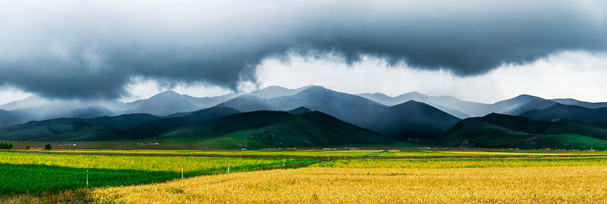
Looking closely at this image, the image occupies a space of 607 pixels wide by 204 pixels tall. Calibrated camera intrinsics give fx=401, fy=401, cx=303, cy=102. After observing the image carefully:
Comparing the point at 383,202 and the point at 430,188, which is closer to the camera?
the point at 383,202

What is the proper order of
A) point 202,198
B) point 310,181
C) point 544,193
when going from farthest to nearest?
point 310,181 < point 544,193 < point 202,198

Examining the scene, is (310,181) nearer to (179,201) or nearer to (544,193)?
(179,201)

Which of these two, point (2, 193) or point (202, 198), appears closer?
point (202, 198)

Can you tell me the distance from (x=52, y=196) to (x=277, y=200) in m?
19.2

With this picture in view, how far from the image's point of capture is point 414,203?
87.3 feet

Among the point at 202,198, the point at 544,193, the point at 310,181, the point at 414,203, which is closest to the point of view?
the point at 414,203

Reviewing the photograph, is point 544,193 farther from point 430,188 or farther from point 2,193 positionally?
point 2,193

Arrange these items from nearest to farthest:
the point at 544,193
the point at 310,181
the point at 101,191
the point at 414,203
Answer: the point at 414,203
the point at 544,193
the point at 101,191
the point at 310,181

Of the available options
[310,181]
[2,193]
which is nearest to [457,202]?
[310,181]

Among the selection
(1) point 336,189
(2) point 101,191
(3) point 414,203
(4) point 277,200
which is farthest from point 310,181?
(2) point 101,191

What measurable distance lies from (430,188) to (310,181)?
493 inches

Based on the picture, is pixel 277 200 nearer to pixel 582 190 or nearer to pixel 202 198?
pixel 202 198

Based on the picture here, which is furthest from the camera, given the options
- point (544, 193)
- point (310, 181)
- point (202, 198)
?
point (310, 181)

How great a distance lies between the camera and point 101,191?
110 feet
